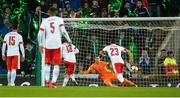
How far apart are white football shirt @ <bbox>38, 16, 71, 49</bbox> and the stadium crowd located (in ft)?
14.5

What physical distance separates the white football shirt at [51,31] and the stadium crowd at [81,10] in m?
4.42

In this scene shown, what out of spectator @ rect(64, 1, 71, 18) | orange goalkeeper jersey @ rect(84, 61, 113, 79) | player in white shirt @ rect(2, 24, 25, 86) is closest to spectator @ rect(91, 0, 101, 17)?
spectator @ rect(64, 1, 71, 18)

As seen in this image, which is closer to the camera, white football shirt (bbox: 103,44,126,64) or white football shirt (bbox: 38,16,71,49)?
white football shirt (bbox: 38,16,71,49)

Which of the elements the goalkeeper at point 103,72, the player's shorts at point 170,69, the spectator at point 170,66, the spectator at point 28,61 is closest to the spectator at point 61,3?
the spectator at point 28,61

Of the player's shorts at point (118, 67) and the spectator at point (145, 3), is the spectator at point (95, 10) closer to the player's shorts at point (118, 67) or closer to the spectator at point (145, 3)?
the spectator at point (145, 3)

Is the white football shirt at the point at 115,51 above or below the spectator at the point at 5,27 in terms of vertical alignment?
below

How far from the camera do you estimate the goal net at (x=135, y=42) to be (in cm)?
1700

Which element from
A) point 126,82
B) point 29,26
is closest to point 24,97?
point 126,82

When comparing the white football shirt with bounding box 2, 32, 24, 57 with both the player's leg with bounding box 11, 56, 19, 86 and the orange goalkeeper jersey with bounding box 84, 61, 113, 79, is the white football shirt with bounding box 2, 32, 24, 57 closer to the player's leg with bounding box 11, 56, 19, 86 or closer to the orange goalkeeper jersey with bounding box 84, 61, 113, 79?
the player's leg with bounding box 11, 56, 19, 86

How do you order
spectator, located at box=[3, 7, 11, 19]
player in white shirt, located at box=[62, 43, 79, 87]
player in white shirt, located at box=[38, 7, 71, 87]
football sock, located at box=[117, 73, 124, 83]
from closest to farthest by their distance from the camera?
player in white shirt, located at box=[38, 7, 71, 87]
player in white shirt, located at box=[62, 43, 79, 87]
football sock, located at box=[117, 73, 124, 83]
spectator, located at box=[3, 7, 11, 19]

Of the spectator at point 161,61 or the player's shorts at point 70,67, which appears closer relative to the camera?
the player's shorts at point 70,67

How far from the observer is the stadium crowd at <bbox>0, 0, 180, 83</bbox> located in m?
18.8

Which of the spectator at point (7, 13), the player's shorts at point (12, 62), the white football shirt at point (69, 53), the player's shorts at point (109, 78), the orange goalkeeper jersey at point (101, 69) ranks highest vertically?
the spectator at point (7, 13)

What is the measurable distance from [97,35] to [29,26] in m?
2.45
